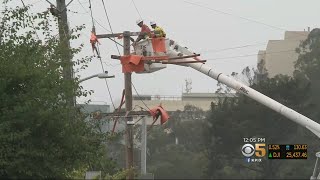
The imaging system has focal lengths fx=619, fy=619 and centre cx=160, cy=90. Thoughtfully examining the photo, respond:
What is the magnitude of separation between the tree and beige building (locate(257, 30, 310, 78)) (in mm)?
68140

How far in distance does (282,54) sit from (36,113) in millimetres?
75129

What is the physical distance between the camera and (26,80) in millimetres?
10625

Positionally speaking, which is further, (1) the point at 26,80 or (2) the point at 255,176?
(2) the point at 255,176

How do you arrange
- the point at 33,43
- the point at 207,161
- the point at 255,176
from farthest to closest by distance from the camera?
the point at 207,161, the point at 255,176, the point at 33,43

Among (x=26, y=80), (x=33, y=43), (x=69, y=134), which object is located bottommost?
(x=69, y=134)

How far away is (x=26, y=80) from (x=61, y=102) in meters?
0.75

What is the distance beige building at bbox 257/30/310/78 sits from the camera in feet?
262

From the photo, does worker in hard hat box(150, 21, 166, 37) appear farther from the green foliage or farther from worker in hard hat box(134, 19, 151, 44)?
the green foliage

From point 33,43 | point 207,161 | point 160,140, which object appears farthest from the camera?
point 160,140

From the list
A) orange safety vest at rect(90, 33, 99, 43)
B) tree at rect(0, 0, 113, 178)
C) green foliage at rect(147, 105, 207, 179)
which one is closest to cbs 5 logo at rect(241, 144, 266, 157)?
green foliage at rect(147, 105, 207, 179)

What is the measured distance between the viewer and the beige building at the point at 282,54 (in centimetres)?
7975

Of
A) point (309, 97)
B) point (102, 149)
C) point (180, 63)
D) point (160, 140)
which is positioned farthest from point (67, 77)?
point (160, 140)

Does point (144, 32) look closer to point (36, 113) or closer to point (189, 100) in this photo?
point (36, 113)

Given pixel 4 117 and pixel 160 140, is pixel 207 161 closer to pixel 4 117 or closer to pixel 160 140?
pixel 160 140
